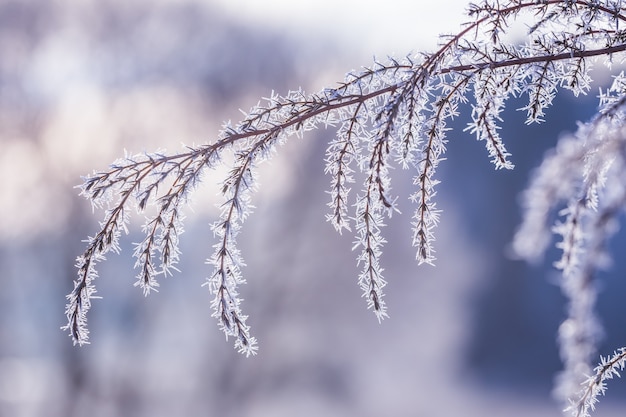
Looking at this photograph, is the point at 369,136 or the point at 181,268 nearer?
the point at 369,136

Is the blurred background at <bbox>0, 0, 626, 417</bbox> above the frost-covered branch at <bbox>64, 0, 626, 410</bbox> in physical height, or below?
above

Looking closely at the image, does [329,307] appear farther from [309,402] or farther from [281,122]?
[281,122]

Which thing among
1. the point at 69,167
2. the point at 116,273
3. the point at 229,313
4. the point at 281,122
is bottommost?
the point at 229,313

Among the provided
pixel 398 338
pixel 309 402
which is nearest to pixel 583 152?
pixel 309 402

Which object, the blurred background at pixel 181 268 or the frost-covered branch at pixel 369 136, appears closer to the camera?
the frost-covered branch at pixel 369 136

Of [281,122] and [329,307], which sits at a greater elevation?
[329,307]

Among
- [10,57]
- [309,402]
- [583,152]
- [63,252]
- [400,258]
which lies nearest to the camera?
[583,152]

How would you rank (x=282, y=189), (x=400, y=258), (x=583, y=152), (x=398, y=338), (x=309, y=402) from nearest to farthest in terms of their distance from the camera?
1. (x=583, y=152)
2. (x=282, y=189)
3. (x=400, y=258)
4. (x=309, y=402)
5. (x=398, y=338)

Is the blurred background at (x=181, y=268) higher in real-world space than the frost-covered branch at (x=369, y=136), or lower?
higher

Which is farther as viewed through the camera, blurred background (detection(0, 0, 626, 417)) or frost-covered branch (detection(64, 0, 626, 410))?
blurred background (detection(0, 0, 626, 417))

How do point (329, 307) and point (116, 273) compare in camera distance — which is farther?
point (329, 307)
